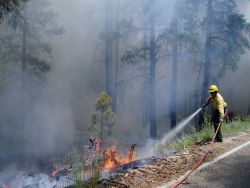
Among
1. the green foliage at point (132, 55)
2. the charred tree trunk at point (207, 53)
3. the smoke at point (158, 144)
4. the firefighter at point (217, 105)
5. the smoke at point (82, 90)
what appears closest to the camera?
the firefighter at point (217, 105)

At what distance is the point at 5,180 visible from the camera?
1414cm

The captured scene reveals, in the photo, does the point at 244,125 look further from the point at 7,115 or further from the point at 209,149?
the point at 7,115

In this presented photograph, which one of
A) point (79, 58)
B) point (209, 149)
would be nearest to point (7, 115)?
point (79, 58)

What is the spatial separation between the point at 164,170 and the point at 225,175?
1.07 meters

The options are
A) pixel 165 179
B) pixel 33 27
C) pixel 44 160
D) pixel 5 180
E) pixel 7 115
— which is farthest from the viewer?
pixel 7 115

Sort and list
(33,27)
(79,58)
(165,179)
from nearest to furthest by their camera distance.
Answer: (165,179), (33,27), (79,58)

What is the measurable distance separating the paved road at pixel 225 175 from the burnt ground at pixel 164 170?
1.04 feet

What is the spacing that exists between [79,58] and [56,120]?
7.06 m

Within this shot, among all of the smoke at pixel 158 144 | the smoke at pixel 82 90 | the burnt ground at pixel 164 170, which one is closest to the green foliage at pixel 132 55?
the smoke at pixel 82 90

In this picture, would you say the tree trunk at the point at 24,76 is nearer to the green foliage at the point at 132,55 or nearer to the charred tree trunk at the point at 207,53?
the green foliage at the point at 132,55

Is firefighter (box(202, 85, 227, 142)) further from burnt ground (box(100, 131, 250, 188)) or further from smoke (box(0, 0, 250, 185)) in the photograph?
smoke (box(0, 0, 250, 185))

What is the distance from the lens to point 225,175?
593 centimetres

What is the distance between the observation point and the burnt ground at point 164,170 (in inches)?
214

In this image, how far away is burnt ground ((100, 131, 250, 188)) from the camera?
544 centimetres
